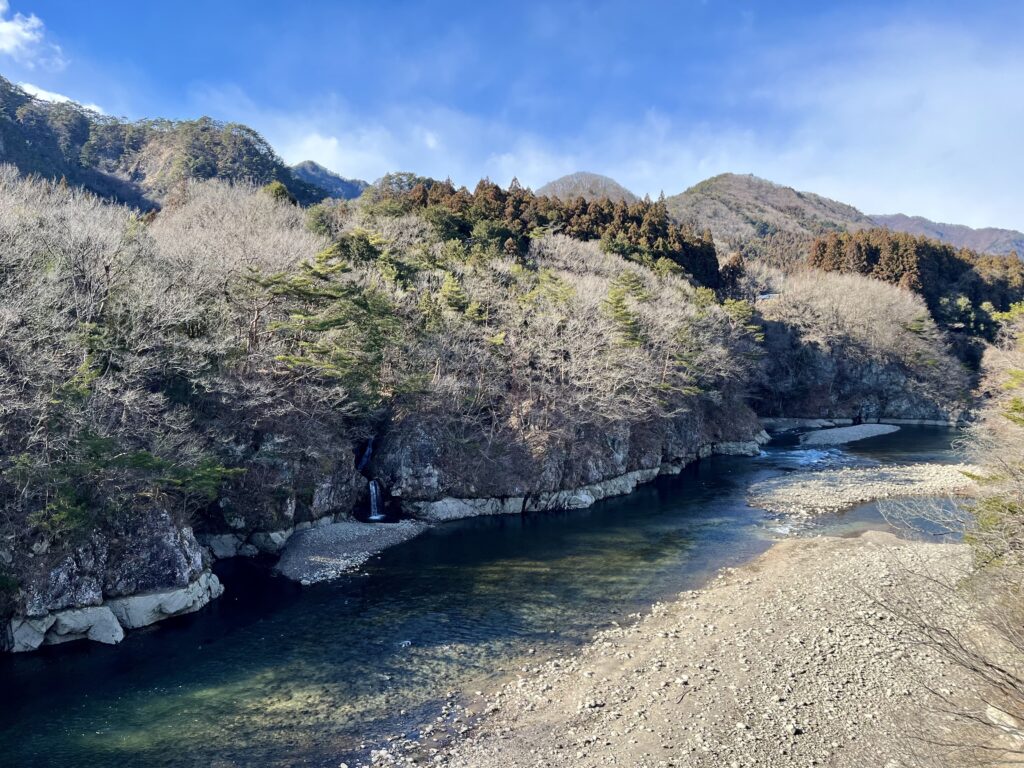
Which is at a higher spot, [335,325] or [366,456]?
[335,325]

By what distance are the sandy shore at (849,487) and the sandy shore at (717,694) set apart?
12853 mm

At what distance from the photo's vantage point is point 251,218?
42.2 meters

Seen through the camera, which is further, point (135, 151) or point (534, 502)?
point (135, 151)

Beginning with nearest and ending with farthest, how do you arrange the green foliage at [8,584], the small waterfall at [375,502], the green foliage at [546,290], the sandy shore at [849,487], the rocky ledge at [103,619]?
the green foliage at [8,584] → the rocky ledge at [103,619] → the small waterfall at [375,502] → the sandy shore at [849,487] → the green foliage at [546,290]

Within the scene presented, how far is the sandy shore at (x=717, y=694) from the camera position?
1246 cm

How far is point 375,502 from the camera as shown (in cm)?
3131

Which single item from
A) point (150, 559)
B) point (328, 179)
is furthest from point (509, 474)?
point (328, 179)

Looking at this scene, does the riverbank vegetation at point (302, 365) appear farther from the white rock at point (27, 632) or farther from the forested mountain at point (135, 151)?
the forested mountain at point (135, 151)

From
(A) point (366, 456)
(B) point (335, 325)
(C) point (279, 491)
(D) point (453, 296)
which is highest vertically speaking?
(D) point (453, 296)

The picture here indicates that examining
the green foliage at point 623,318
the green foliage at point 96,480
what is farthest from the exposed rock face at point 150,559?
the green foliage at point 623,318

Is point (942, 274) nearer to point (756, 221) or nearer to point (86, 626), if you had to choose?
point (756, 221)

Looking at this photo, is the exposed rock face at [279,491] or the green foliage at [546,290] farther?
the green foliage at [546,290]

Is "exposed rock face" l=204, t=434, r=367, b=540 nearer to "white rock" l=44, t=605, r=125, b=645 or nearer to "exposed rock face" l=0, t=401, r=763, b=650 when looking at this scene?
"exposed rock face" l=0, t=401, r=763, b=650

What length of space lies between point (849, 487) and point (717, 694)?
27.1 metres
